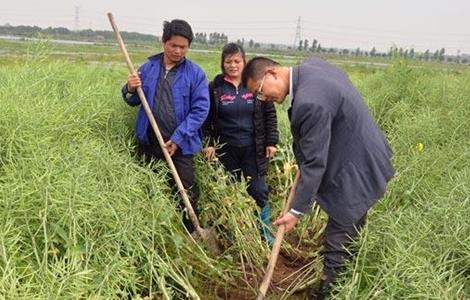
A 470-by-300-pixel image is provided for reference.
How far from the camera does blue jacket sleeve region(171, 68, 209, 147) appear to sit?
12.9 feet

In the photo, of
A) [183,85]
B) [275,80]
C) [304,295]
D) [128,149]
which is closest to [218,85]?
[183,85]

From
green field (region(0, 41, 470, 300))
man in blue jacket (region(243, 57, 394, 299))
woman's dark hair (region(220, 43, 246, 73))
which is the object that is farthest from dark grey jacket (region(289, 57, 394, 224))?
woman's dark hair (region(220, 43, 246, 73))

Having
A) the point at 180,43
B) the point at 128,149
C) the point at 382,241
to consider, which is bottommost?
the point at 382,241

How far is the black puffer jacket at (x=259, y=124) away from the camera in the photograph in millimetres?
4172

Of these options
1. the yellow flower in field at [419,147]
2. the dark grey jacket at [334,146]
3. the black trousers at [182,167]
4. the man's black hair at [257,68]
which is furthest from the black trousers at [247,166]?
the yellow flower in field at [419,147]

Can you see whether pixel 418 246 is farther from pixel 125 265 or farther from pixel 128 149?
pixel 128 149

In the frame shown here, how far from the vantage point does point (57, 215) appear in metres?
2.78

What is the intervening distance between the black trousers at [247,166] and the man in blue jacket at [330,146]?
1190 millimetres

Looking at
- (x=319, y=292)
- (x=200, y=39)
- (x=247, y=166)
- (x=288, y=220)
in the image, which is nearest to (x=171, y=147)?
(x=247, y=166)

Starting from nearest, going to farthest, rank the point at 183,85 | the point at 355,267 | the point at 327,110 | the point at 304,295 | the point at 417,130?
the point at 327,110 < the point at 355,267 < the point at 304,295 < the point at 183,85 < the point at 417,130

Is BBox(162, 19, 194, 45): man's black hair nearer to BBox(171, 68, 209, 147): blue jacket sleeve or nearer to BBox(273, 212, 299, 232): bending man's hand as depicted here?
BBox(171, 68, 209, 147): blue jacket sleeve

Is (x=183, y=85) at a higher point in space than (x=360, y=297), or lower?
higher

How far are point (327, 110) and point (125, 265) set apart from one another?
1401mm

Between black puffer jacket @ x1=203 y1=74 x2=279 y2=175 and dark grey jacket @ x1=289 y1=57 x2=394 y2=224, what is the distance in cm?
105
